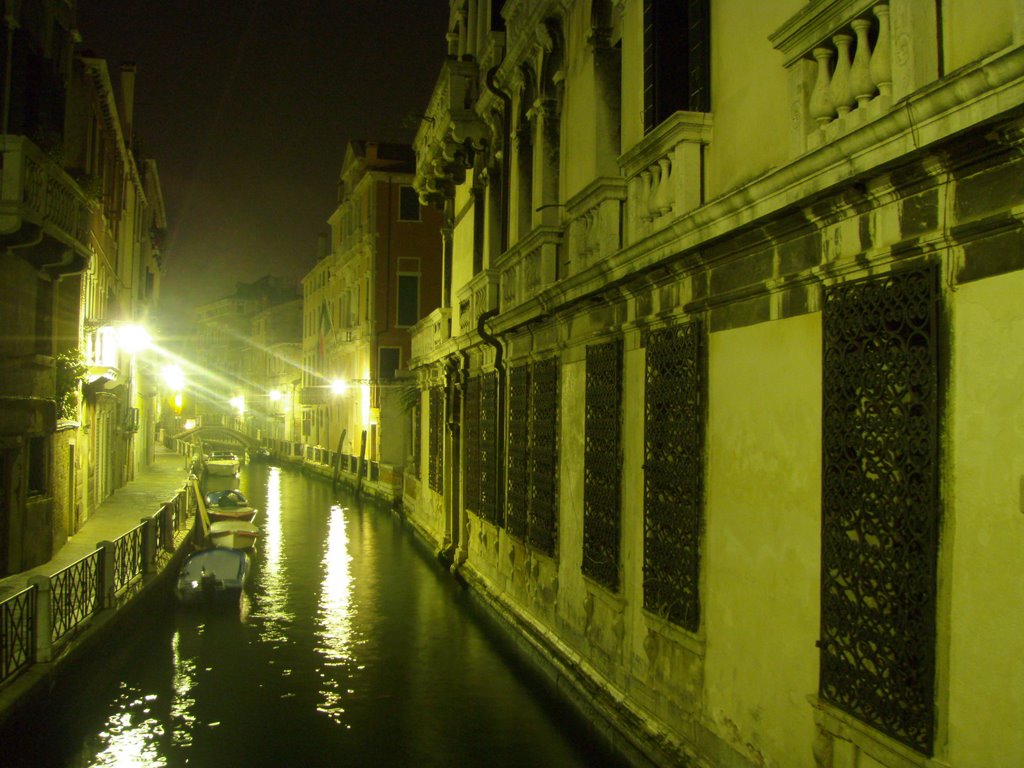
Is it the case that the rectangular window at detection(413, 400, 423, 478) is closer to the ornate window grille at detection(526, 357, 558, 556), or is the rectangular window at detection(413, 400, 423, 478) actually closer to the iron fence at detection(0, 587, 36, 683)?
the ornate window grille at detection(526, 357, 558, 556)

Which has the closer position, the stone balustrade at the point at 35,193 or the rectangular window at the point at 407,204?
the stone balustrade at the point at 35,193

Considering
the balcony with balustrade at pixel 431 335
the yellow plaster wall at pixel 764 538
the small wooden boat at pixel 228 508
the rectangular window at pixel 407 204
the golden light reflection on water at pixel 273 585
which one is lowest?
the golden light reflection on water at pixel 273 585

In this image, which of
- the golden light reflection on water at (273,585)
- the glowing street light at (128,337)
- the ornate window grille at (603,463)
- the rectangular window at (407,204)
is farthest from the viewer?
the rectangular window at (407,204)

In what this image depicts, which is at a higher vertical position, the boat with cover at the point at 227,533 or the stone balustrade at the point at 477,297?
the stone balustrade at the point at 477,297

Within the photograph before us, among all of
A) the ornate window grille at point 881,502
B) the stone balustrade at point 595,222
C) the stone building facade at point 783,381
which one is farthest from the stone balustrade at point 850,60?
the stone balustrade at point 595,222

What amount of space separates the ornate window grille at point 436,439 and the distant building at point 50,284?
6.01m

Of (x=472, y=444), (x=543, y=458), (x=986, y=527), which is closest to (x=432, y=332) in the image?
(x=472, y=444)

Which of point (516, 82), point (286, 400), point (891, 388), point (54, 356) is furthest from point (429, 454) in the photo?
point (286, 400)

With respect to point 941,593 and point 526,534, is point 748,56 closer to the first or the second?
point 941,593

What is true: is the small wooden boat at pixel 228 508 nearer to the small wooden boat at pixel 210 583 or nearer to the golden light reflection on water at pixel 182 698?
the small wooden boat at pixel 210 583

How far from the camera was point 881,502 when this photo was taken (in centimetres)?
439

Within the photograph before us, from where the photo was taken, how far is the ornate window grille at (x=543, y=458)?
10.3 metres

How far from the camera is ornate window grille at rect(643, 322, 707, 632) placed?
6551mm

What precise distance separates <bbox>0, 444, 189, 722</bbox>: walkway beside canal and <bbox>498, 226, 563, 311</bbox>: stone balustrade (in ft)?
18.8
